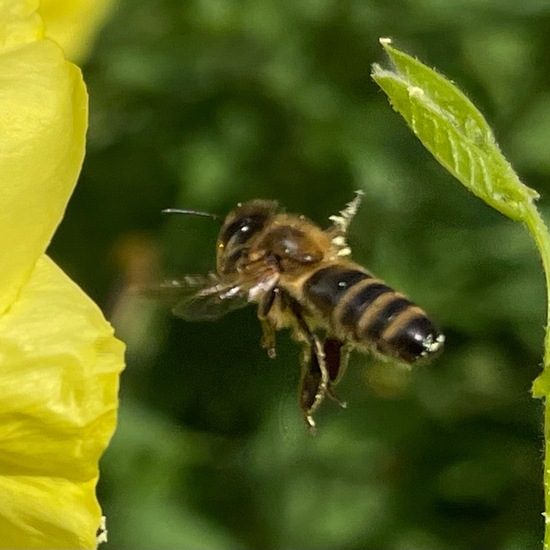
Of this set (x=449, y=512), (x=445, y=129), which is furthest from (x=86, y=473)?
(x=449, y=512)

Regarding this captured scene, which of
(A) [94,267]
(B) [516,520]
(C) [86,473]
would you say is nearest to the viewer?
(C) [86,473]

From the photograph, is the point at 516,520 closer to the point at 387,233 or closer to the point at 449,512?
the point at 449,512

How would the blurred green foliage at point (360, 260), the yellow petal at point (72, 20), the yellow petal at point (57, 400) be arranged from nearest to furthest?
the yellow petal at point (57, 400)
the yellow petal at point (72, 20)
the blurred green foliage at point (360, 260)

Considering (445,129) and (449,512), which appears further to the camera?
(449,512)

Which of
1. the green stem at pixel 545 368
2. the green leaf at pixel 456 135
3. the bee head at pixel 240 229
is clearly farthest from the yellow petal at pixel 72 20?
the green stem at pixel 545 368

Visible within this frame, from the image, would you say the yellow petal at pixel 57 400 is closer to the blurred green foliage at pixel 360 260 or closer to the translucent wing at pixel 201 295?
the translucent wing at pixel 201 295

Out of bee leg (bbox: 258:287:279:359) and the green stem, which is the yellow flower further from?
the green stem
